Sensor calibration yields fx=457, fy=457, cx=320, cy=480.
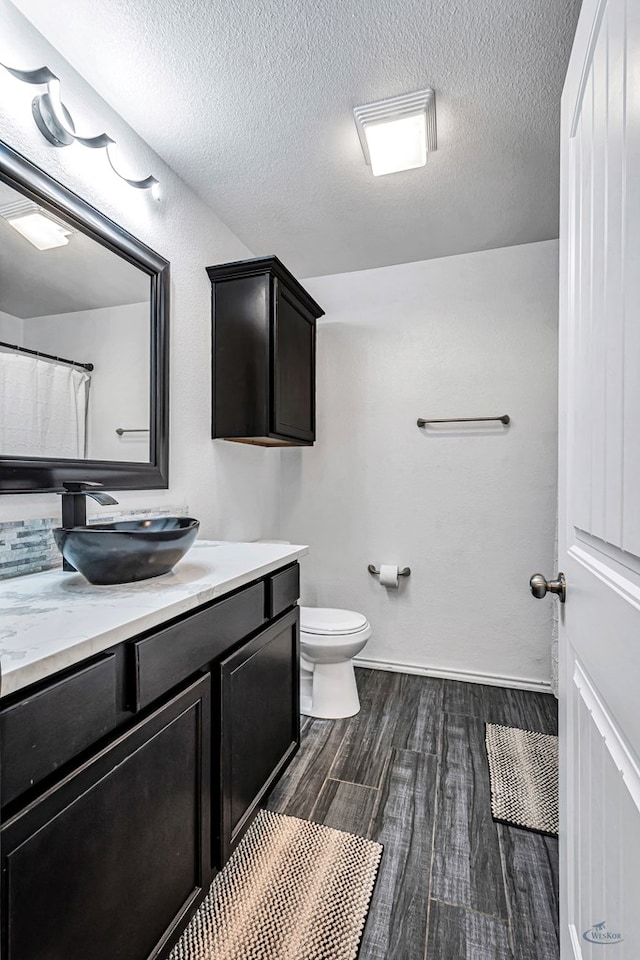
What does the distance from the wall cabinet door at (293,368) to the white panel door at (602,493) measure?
4.55ft

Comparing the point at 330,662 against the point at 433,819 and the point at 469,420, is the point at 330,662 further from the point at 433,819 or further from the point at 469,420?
the point at 469,420

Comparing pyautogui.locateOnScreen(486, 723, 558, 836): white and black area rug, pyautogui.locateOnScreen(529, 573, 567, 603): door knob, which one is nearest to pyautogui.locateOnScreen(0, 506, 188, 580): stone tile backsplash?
pyautogui.locateOnScreen(529, 573, 567, 603): door knob

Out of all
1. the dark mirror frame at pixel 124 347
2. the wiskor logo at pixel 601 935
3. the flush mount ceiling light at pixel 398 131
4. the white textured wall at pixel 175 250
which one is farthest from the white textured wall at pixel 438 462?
the wiskor logo at pixel 601 935

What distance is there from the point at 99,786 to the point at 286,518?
7.10 feet

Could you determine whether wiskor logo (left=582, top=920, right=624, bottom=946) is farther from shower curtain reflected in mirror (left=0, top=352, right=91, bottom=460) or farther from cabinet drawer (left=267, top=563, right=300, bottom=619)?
shower curtain reflected in mirror (left=0, top=352, right=91, bottom=460)

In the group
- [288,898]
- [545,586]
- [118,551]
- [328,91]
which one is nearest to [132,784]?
[118,551]

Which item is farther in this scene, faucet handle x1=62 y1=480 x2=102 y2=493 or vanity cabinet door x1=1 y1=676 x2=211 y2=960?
faucet handle x1=62 y1=480 x2=102 y2=493

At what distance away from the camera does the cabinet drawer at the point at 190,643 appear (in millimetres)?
938

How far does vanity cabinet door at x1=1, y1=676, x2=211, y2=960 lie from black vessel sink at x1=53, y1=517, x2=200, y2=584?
1.04ft

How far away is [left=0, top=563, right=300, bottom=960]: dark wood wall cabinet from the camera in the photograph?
0.69 m

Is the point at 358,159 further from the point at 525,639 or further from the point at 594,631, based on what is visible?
the point at 525,639

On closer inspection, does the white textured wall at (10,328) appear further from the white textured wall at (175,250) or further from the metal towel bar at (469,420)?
the metal towel bar at (469,420)

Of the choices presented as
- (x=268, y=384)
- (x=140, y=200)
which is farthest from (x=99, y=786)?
(x=140, y=200)

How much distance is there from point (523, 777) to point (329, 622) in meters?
0.96
